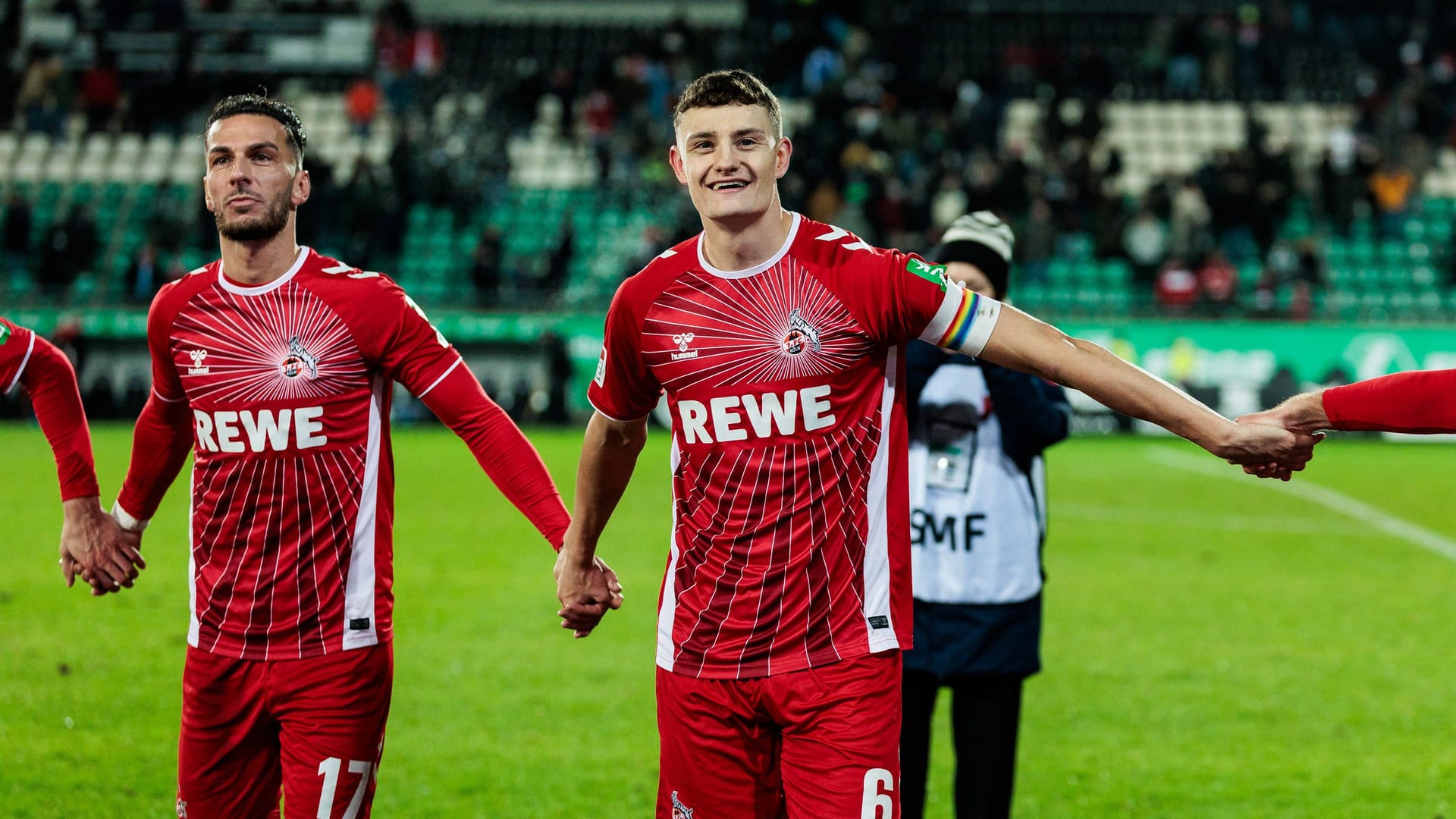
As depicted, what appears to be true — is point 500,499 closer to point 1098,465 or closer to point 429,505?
point 429,505

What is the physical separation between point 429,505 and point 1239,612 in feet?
26.0

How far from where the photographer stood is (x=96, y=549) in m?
4.72

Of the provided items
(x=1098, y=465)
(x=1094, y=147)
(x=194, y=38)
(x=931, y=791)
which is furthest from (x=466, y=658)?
(x=194, y=38)

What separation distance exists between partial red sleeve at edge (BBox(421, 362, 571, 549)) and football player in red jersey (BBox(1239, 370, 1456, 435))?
1979mm

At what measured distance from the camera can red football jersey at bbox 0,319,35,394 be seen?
484 centimetres

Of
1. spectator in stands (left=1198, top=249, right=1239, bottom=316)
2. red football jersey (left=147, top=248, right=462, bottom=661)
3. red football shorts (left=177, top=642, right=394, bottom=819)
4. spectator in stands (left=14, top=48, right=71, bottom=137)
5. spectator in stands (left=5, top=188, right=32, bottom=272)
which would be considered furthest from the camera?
spectator in stands (left=14, top=48, right=71, bottom=137)

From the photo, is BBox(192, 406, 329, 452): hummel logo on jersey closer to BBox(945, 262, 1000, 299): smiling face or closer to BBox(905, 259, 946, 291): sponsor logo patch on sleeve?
BBox(905, 259, 946, 291): sponsor logo patch on sleeve

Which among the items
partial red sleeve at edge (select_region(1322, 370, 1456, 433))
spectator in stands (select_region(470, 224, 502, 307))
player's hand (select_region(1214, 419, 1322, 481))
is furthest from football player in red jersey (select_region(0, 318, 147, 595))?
spectator in stands (select_region(470, 224, 502, 307))

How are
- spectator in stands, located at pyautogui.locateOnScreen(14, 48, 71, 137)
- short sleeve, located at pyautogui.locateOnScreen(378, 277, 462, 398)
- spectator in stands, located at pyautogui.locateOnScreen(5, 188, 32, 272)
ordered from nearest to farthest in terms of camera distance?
short sleeve, located at pyautogui.locateOnScreen(378, 277, 462, 398), spectator in stands, located at pyautogui.locateOnScreen(5, 188, 32, 272), spectator in stands, located at pyautogui.locateOnScreen(14, 48, 71, 137)

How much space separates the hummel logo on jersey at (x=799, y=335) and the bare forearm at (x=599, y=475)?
527 mm

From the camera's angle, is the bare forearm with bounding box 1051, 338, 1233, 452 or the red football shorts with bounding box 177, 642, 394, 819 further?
the red football shorts with bounding box 177, 642, 394, 819

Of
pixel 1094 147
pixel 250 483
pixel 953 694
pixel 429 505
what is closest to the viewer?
pixel 250 483

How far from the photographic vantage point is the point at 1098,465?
19.3 meters

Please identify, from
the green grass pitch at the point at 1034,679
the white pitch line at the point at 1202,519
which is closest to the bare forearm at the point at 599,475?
the green grass pitch at the point at 1034,679
